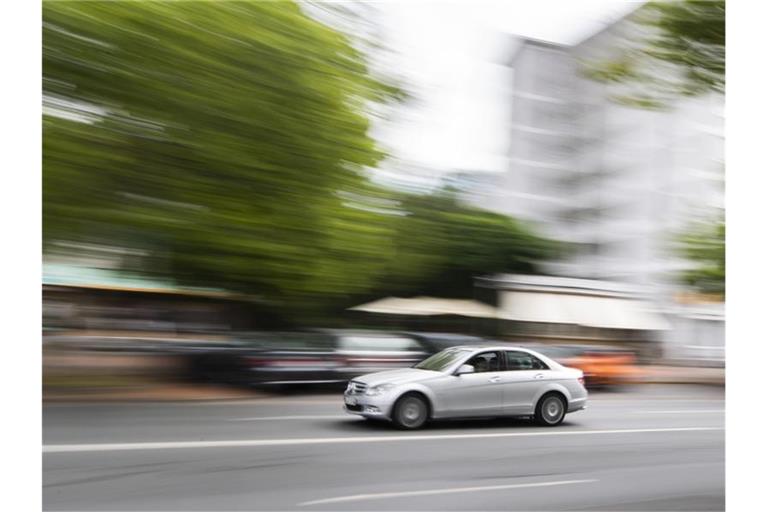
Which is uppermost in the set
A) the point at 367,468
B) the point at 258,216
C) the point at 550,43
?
the point at 550,43

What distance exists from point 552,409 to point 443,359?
1.31 m

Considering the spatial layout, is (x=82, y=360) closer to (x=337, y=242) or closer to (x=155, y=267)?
(x=155, y=267)

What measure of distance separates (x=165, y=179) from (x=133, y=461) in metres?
2.44

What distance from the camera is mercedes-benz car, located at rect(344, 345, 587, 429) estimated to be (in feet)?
18.2

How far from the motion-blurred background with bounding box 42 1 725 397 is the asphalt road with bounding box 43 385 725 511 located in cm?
32

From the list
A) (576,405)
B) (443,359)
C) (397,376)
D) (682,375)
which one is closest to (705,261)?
(682,375)

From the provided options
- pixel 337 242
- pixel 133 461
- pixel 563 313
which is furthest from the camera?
pixel 563 313

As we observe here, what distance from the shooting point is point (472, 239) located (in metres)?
5.48

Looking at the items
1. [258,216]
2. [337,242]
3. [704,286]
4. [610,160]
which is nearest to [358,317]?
[337,242]

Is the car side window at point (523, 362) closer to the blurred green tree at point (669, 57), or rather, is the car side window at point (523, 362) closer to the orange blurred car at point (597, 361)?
the orange blurred car at point (597, 361)

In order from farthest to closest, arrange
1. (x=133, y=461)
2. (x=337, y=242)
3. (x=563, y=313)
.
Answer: (x=563, y=313)
(x=337, y=242)
(x=133, y=461)

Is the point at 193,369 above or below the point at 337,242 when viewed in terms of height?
below

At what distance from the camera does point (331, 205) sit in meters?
5.41

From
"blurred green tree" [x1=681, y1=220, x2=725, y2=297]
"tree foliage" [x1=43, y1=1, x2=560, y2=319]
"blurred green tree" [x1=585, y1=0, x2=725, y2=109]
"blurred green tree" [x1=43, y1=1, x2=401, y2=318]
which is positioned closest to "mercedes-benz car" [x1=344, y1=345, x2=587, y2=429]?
"tree foliage" [x1=43, y1=1, x2=560, y2=319]
